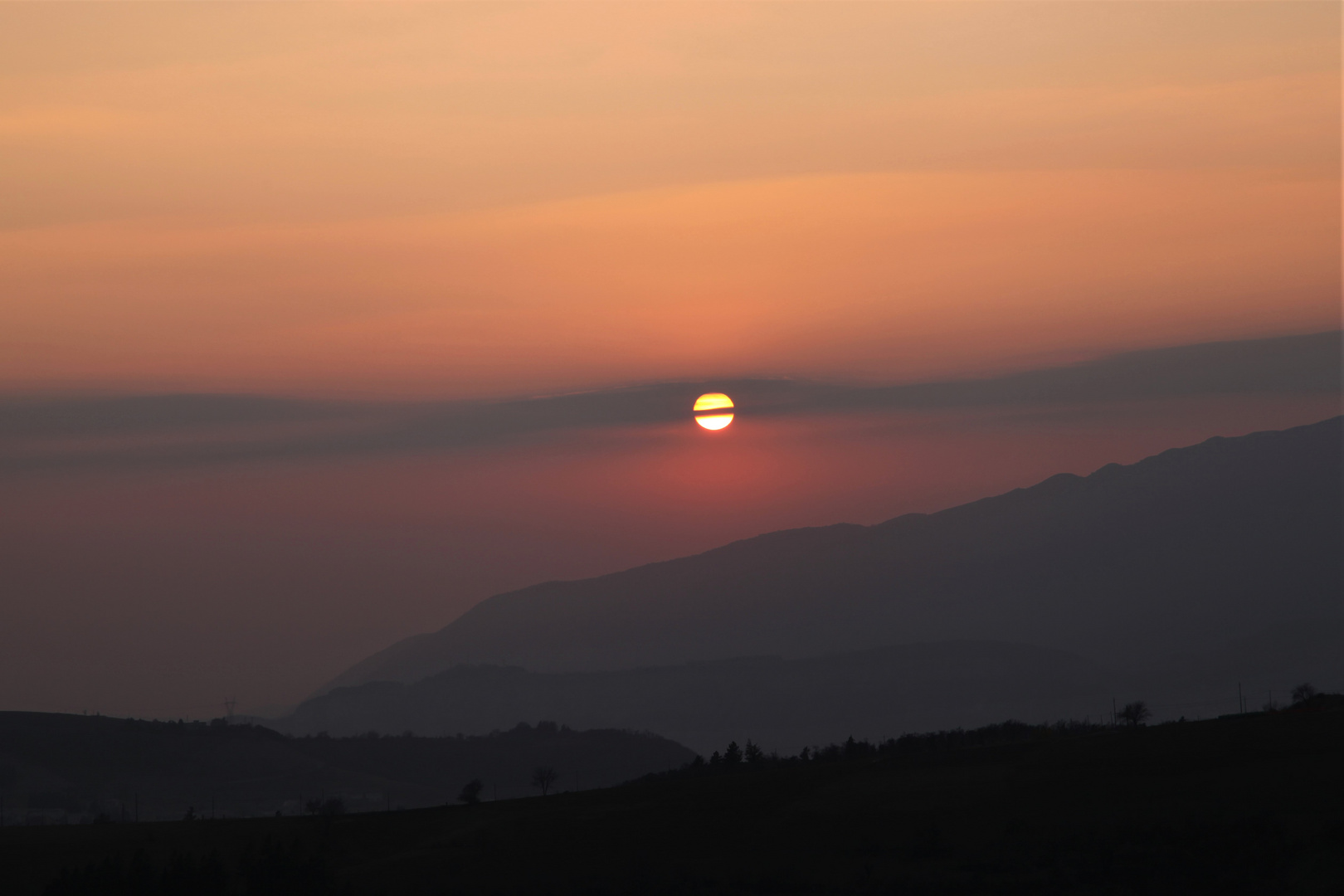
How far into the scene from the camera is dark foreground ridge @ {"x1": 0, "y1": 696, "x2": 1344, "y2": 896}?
48344 millimetres

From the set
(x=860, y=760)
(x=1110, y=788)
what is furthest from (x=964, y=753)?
(x=1110, y=788)

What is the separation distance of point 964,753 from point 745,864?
18.2m

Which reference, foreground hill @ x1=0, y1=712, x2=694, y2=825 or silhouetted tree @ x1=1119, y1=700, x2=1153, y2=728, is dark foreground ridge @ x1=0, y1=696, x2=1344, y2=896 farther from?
foreground hill @ x1=0, y1=712, x2=694, y2=825

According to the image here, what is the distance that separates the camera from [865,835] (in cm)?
5628

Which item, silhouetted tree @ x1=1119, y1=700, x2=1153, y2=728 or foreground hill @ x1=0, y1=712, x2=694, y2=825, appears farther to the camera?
foreground hill @ x1=0, y1=712, x2=694, y2=825

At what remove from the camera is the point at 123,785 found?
586 feet

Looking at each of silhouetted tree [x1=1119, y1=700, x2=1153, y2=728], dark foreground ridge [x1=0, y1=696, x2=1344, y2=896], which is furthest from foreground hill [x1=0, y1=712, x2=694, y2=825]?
silhouetted tree [x1=1119, y1=700, x2=1153, y2=728]

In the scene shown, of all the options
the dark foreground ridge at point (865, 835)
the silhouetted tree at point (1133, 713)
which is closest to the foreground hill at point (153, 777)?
the dark foreground ridge at point (865, 835)

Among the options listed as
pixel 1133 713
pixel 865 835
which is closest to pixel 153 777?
pixel 1133 713

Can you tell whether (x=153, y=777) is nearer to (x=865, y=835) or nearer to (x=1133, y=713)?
(x=1133, y=713)

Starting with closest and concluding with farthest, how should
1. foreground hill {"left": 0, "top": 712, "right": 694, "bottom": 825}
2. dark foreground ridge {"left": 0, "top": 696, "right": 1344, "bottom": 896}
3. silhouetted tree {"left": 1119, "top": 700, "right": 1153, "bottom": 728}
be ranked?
dark foreground ridge {"left": 0, "top": 696, "right": 1344, "bottom": 896} → silhouetted tree {"left": 1119, "top": 700, "right": 1153, "bottom": 728} → foreground hill {"left": 0, "top": 712, "right": 694, "bottom": 825}

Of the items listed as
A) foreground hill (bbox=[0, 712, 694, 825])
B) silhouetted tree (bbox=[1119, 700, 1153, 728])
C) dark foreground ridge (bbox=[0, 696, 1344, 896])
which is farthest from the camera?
foreground hill (bbox=[0, 712, 694, 825])

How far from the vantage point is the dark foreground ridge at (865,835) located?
48344 mm

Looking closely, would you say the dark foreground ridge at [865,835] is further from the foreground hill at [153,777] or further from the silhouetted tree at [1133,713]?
the foreground hill at [153,777]
